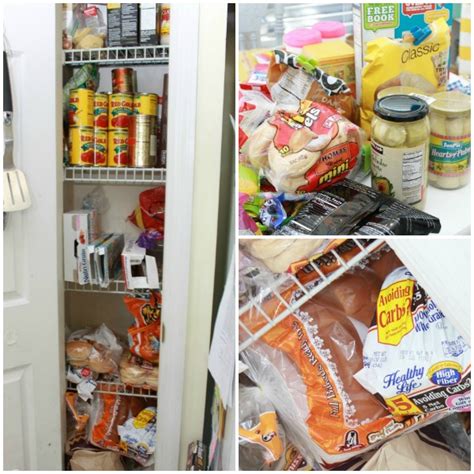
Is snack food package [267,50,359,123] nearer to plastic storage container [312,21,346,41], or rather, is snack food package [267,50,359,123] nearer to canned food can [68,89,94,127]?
plastic storage container [312,21,346,41]

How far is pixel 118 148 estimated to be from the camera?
140 centimetres

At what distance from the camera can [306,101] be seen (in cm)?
88

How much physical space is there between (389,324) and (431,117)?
383 millimetres

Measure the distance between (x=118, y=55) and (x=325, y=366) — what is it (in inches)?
40.1

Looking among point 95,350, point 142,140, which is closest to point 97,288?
point 95,350

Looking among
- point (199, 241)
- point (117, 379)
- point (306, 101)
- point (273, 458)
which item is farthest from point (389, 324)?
point (117, 379)

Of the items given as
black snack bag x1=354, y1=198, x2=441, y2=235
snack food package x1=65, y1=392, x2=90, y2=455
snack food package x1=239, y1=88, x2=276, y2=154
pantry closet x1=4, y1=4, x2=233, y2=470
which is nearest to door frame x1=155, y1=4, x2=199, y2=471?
pantry closet x1=4, y1=4, x2=233, y2=470

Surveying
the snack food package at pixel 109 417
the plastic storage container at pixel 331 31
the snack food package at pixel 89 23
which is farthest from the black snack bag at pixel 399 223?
the snack food package at pixel 109 417

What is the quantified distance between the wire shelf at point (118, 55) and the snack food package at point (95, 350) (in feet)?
2.78

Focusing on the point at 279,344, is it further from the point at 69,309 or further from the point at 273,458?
the point at 69,309

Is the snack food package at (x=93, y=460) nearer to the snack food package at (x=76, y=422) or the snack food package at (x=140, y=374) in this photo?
the snack food package at (x=76, y=422)

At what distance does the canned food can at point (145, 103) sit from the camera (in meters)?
1.37

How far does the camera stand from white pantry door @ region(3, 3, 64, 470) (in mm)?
1223

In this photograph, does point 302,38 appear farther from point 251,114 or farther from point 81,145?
point 81,145
